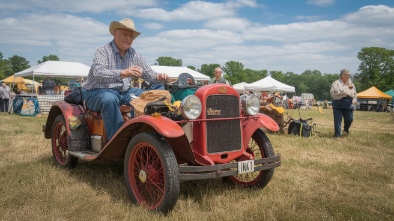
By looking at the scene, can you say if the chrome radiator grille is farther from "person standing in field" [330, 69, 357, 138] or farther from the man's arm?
"person standing in field" [330, 69, 357, 138]

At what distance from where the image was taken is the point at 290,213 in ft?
9.45

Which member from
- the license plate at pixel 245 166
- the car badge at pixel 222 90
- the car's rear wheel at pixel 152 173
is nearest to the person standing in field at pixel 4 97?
the car's rear wheel at pixel 152 173

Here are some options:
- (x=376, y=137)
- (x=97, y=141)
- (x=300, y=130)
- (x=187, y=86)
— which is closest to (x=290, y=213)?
(x=187, y=86)

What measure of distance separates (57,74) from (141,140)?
48.6 feet

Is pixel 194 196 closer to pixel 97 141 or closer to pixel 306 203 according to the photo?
pixel 306 203

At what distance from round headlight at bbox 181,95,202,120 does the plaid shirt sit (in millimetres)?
1125

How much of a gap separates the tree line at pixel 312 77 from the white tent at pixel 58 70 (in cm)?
2238

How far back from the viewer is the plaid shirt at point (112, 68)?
3.82 meters

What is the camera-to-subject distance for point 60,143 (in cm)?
482

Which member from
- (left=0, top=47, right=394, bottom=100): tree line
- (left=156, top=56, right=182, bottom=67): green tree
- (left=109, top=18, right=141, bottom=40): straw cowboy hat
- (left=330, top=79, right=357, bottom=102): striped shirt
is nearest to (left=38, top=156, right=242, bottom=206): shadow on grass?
(left=109, top=18, right=141, bottom=40): straw cowboy hat

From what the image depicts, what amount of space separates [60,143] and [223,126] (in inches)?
111

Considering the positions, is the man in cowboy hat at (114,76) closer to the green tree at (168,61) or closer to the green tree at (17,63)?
the green tree at (168,61)

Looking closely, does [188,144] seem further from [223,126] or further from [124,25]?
[124,25]

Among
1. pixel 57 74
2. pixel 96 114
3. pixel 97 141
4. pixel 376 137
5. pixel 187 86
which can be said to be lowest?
pixel 376 137
